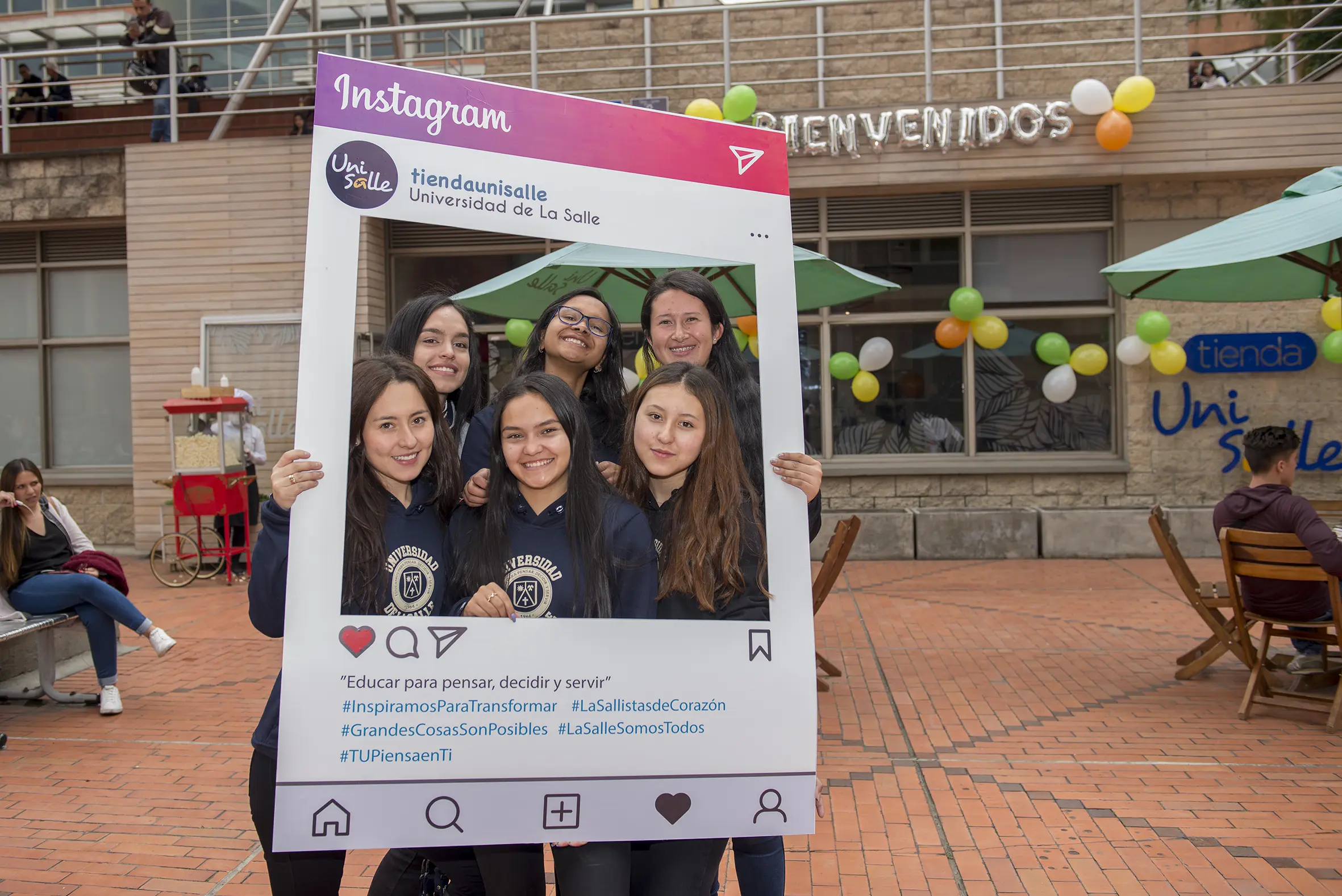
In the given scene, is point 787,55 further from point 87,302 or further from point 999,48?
point 87,302

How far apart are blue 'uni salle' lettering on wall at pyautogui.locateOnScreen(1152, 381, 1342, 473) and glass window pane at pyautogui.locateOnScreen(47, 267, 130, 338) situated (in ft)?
37.7

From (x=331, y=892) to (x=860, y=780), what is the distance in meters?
2.54

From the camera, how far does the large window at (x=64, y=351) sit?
40.1 feet

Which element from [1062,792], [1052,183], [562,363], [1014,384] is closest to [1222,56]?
[1052,183]

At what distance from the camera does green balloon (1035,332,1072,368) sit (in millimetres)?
10562

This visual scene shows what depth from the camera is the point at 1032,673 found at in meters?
6.13

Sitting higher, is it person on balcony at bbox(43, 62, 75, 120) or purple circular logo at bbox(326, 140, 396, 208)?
person on balcony at bbox(43, 62, 75, 120)

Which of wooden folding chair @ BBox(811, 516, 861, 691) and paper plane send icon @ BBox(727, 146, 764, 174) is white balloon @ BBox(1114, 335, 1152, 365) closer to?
wooden folding chair @ BBox(811, 516, 861, 691)

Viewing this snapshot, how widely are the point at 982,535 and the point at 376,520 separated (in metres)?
8.88

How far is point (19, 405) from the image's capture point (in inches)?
489

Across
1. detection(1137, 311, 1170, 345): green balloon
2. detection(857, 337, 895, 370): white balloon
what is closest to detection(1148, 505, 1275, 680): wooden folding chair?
detection(1137, 311, 1170, 345): green balloon

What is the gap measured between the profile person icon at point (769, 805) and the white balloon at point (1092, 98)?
9141 mm

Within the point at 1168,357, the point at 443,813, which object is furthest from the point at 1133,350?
the point at 443,813

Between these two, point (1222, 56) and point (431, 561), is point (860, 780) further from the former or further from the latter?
point (1222, 56)
